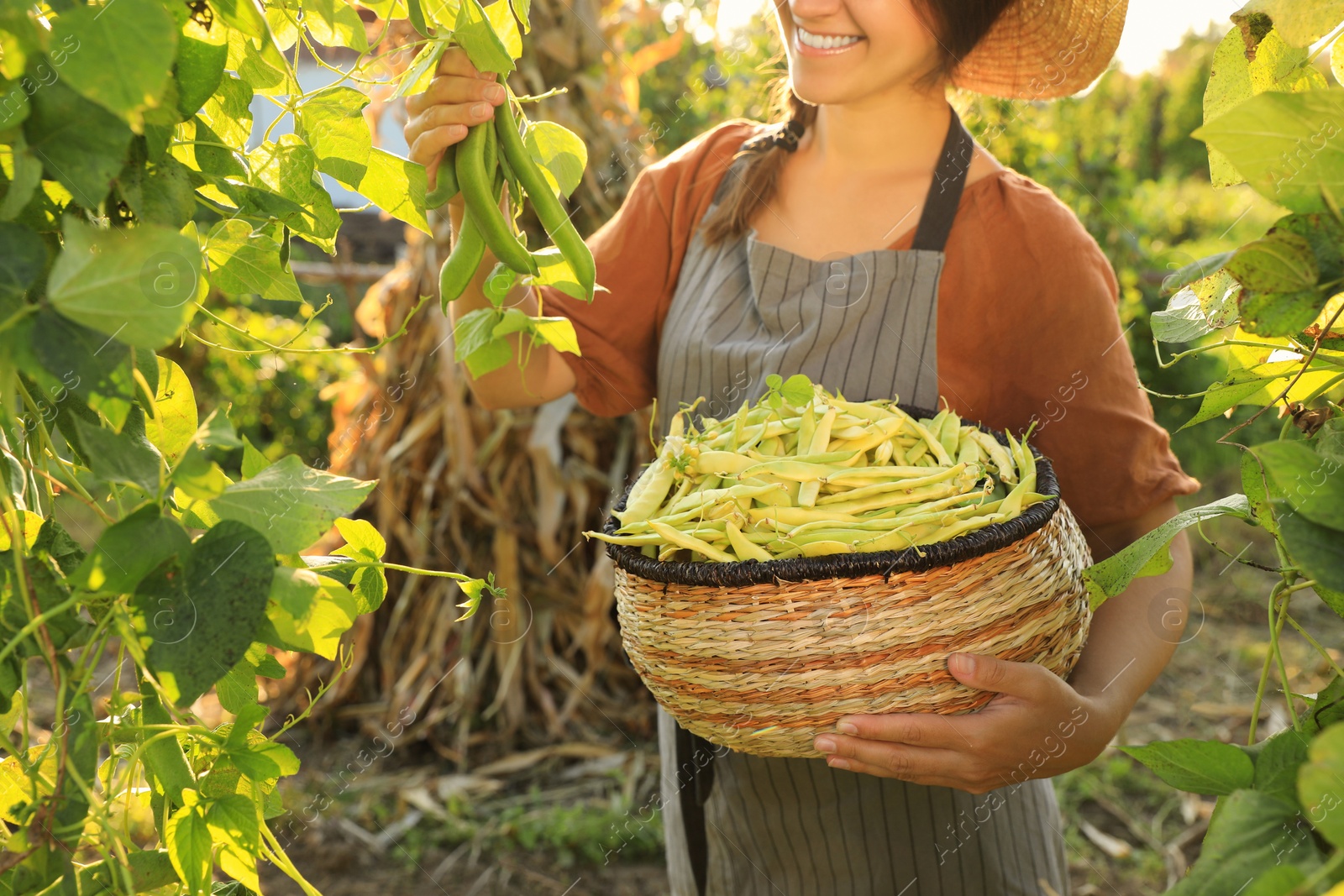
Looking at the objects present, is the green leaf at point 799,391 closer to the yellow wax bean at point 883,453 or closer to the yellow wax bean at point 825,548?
the yellow wax bean at point 883,453

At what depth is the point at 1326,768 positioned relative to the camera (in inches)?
12.6

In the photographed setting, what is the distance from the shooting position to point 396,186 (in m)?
0.61

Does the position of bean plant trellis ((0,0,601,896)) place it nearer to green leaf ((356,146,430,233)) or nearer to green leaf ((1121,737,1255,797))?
green leaf ((356,146,430,233))

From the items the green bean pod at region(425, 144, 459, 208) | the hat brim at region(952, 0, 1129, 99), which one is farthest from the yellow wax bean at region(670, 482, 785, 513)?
the hat brim at region(952, 0, 1129, 99)

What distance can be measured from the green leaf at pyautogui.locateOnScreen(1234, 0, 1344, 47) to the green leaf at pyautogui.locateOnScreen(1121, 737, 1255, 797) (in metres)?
0.36

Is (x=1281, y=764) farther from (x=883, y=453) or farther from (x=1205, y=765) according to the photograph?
(x=883, y=453)

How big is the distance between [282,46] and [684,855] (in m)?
1.09

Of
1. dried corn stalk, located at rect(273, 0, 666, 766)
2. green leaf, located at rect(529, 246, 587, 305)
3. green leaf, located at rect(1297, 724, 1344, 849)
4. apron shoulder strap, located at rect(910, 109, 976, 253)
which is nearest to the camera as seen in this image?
green leaf, located at rect(1297, 724, 1344, 849)

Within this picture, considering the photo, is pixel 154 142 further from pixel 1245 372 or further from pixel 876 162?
pixel 876 162

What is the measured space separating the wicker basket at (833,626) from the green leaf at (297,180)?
0.39m

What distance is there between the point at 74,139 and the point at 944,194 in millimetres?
1048

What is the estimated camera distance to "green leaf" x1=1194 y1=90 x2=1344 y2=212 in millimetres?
410

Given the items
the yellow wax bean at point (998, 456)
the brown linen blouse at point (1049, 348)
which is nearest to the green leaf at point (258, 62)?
the yellow wax bean at point (998, 456)

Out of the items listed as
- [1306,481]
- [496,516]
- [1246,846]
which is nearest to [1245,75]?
[1306,481]
